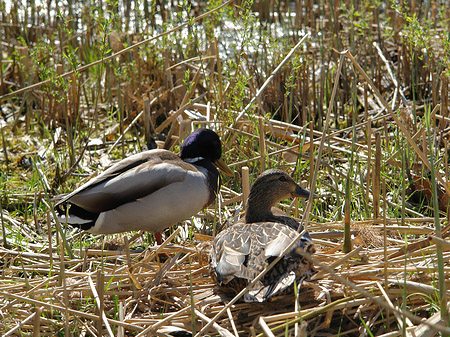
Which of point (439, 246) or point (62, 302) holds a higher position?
point (439, 246)

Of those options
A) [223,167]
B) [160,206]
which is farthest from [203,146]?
[160,206]

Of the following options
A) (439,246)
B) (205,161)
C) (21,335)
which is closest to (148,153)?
(205,161)

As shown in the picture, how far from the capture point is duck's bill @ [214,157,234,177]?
475 centimetres

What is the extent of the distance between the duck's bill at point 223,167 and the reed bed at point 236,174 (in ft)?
0.53

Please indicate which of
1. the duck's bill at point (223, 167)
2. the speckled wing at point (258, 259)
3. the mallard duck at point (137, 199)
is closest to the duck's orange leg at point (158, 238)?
the mallard duck at point (137, 199)

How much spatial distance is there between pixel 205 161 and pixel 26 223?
1282 millimetres

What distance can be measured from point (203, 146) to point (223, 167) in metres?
0.26

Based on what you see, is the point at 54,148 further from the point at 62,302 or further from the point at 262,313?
the point at 262,313

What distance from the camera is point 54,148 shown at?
534 centimetres

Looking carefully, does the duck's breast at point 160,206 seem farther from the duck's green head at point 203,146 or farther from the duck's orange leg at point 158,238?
the duck's green head at point 203,146

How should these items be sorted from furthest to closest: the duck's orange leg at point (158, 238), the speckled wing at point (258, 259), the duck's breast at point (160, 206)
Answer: the duck's orange leg at point (158, 238)
the duck's breast at point (160, 206)
the speckled wing at point (258, 259)

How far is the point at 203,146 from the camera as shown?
4594 millimetres

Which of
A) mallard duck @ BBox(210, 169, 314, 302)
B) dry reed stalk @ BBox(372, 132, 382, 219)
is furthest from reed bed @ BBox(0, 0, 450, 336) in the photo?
mallard duck @ BBox(210, 169, 314, 302)

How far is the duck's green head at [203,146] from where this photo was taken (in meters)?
4.59
